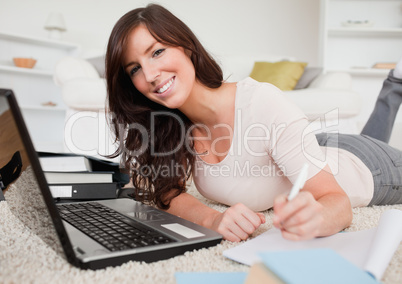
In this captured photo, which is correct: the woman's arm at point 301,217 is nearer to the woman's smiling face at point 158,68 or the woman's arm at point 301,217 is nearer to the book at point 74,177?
the woman's smiling face at point 158,68

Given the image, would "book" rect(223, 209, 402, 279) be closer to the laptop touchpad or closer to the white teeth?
the laptop touchpad

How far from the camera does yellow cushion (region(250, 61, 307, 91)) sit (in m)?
3.06

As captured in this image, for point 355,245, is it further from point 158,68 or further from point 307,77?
point 307,77

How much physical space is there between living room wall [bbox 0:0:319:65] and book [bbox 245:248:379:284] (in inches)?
168

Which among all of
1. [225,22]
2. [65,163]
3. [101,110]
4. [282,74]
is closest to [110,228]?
[65,163]

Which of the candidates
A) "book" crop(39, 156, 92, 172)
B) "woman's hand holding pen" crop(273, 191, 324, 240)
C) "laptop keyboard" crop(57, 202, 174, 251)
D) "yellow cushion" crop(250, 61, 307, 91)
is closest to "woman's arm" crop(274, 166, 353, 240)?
"woman's hand holding pen" crop(273, 191, 324, 240)

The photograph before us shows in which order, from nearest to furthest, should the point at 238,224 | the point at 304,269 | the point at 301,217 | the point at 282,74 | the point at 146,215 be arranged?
the point at 304,269, the point at 301,217, the point at 238,224, the point at 146,215, the point at 282,74

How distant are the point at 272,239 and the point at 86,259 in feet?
1.13

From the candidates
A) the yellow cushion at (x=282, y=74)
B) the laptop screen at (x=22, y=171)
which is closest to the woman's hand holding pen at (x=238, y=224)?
the laptop screen at (x=22, y=171)

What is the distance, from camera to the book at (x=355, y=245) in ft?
1.90

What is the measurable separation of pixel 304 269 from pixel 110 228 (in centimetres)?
43

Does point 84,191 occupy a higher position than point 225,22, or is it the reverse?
point 225,22

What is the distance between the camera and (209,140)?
1.21 meters

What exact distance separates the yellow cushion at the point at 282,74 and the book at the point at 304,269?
8.72 ft
